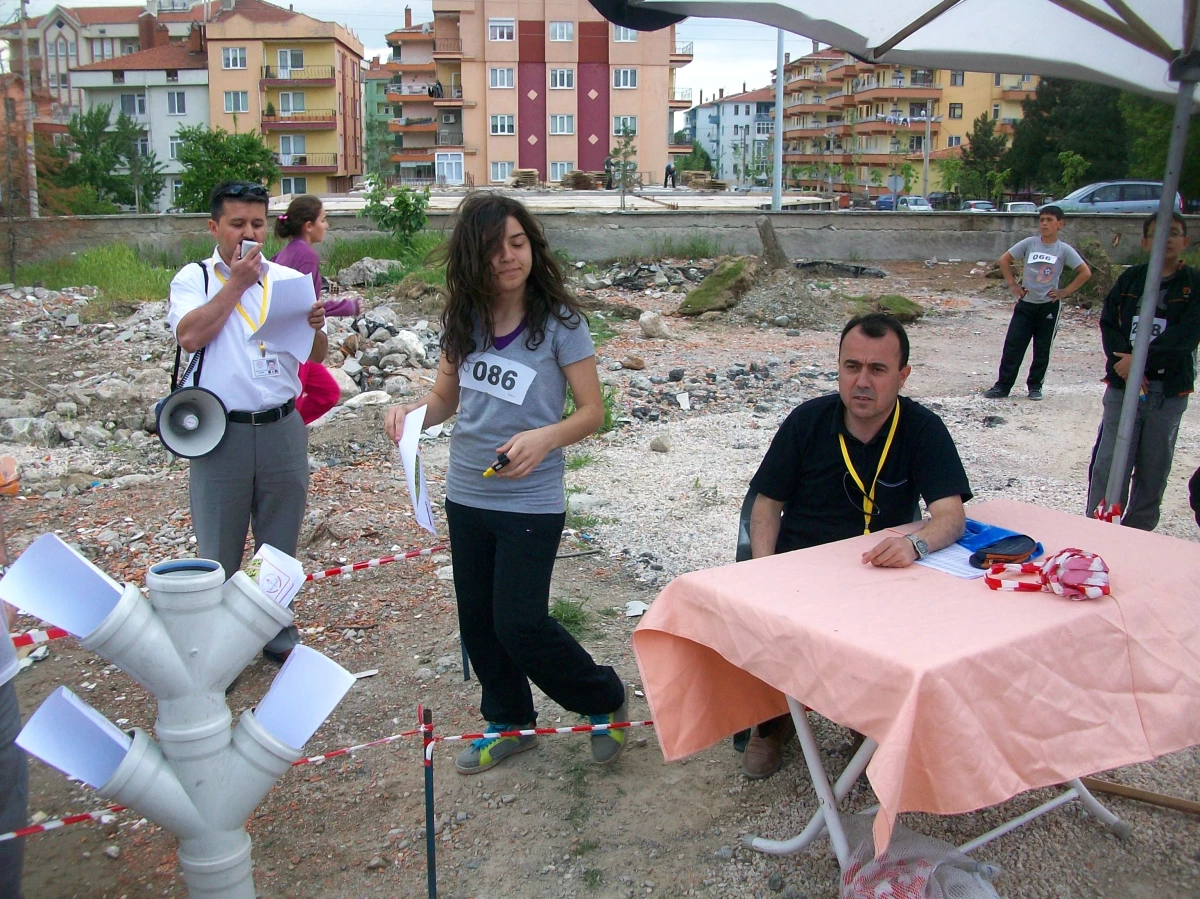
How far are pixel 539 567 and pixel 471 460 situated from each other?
40 centimetres

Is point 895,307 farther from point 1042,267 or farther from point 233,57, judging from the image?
point 233,57

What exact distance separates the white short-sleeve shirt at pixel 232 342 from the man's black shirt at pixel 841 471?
1921 mm

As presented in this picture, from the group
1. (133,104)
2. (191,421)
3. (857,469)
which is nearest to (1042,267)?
(857,469)

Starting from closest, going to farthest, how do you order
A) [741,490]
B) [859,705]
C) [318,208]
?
[859,705], [318,208], [741,490]

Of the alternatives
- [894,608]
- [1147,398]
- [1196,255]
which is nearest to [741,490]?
[1147,398]

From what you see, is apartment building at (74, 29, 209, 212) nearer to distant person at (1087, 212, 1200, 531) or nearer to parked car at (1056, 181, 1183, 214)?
parked car at (1056, 181, 1183, 214)

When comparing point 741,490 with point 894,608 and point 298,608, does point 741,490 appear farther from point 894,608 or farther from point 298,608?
point 894,608

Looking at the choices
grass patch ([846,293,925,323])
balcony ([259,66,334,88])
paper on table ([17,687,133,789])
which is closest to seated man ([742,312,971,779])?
paper on table ([17,687,133,789])

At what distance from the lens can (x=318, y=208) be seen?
17.2 ft

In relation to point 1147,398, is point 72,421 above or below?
below

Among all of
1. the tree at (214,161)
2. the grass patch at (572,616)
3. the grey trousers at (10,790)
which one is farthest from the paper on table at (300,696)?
the tree at (214,161)

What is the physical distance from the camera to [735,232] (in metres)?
19.2

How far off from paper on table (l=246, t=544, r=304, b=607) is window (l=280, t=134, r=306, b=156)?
65.7 m

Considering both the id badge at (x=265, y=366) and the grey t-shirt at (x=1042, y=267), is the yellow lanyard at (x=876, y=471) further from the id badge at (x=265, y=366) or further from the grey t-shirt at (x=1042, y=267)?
the grey t-shirt at (x=1042, y=267)
